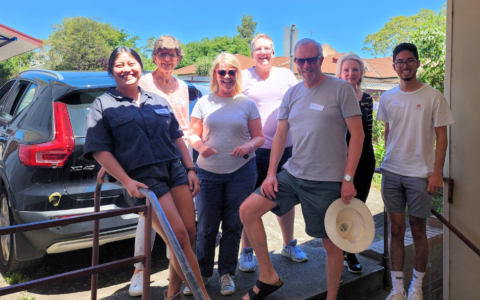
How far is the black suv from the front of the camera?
321 centimetres

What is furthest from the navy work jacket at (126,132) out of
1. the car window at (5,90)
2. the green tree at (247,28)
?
the green tree at (247,28)

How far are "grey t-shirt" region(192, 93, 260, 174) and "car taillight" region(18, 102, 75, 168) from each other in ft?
3.55

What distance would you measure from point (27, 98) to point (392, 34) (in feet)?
195

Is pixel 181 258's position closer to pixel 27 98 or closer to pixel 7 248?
pixel 7 248

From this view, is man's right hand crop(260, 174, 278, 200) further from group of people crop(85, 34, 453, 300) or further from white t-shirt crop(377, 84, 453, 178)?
white t-shirt crop(377, 84, 453, 178)

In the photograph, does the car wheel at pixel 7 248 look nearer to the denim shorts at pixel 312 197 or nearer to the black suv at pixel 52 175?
the black suv at pixel 52 175

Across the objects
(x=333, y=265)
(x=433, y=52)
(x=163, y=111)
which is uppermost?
(x=433, y=52)

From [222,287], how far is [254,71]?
1.79m

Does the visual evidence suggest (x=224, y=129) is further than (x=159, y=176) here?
Yes

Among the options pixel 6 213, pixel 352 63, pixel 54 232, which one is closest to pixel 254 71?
pixel 352 63

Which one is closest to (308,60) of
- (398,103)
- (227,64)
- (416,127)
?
(227,64)

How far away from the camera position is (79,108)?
11.4ft

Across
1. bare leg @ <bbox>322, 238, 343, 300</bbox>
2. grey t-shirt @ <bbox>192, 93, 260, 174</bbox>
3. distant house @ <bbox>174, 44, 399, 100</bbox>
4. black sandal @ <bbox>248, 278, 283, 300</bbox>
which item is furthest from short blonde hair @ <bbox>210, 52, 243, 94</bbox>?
distant house @ <bbox>174, 44, 399, 100</bbox>

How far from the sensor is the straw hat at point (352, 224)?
104 inches
